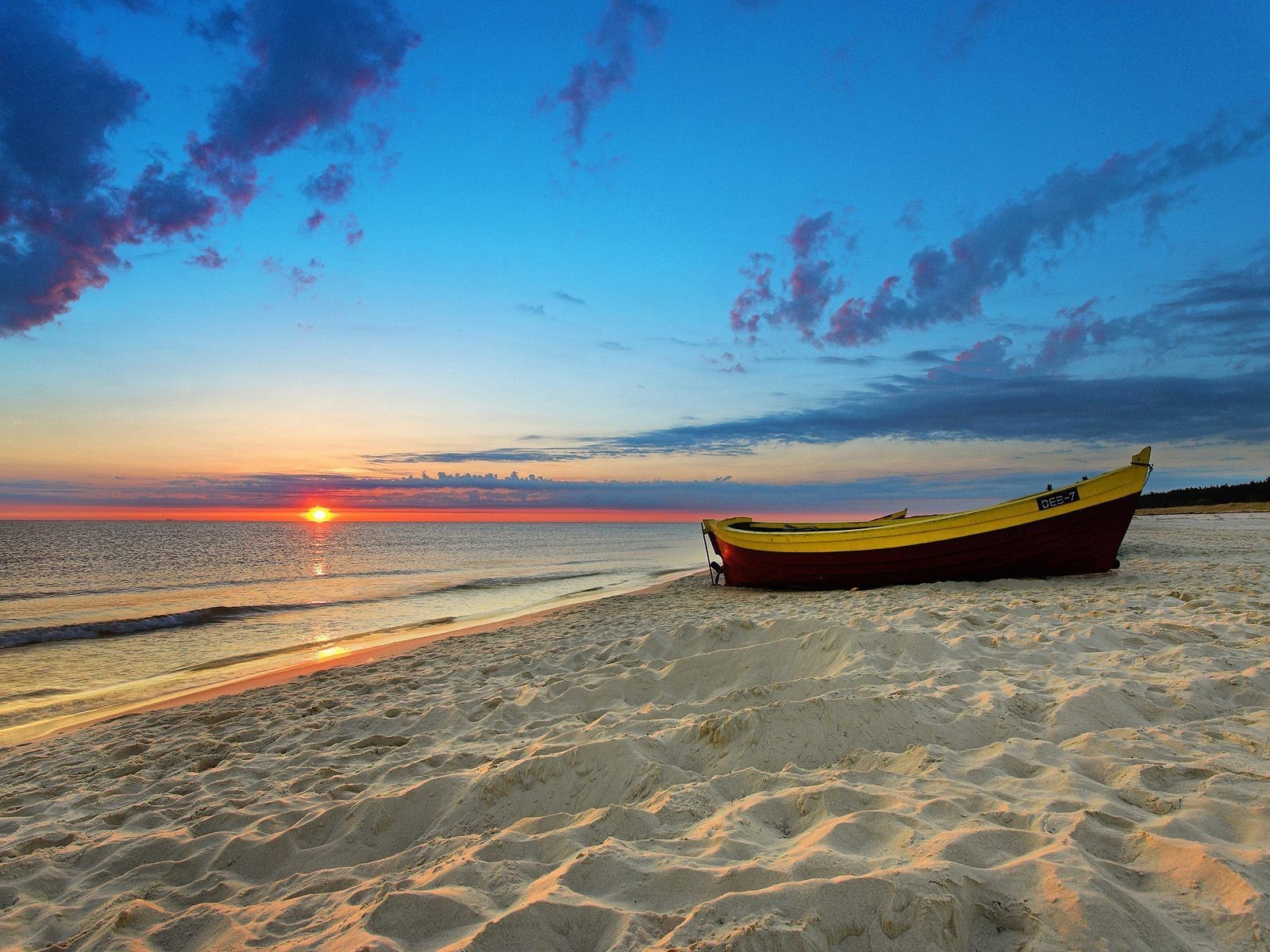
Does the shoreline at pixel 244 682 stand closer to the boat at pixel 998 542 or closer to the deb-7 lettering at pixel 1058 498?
the boat at pixel 998 542

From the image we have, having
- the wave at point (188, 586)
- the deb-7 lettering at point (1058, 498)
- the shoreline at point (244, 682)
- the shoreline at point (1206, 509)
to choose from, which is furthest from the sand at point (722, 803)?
the shoreline at point (1206, 509)

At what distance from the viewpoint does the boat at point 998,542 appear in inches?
381

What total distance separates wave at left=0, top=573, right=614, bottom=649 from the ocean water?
0.15 feet

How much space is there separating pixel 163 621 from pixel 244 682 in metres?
8.41

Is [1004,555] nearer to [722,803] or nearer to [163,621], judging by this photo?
[722,803]

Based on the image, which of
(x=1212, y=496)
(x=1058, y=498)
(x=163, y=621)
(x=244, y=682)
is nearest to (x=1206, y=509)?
(x=1212, y=496)

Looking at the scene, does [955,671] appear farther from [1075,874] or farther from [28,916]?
[28,916]

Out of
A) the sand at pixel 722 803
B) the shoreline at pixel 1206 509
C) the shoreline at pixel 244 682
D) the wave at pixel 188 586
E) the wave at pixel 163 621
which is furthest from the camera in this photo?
the shoreline at pixel 1206 509

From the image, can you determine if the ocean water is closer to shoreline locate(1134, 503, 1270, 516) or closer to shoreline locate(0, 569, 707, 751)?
shoreline locate(0, 569, 707, 751)

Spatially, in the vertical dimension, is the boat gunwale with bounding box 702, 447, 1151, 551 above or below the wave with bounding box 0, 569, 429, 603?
above

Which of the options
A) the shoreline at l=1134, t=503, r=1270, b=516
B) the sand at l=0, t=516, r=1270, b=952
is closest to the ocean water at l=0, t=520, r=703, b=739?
the sand at l=0, t=516, r=1270, b=952

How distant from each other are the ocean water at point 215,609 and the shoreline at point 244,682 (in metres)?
0.14

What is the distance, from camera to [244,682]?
27.8ft

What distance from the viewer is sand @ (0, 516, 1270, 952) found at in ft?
6.82
